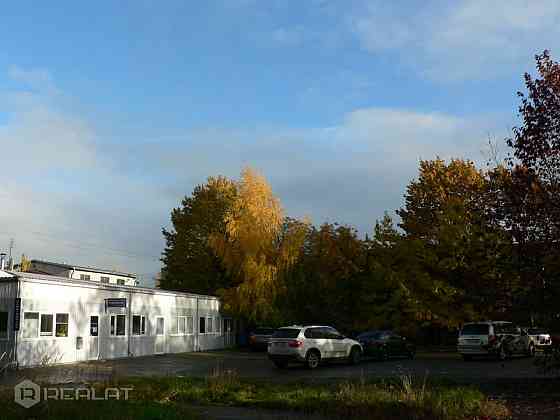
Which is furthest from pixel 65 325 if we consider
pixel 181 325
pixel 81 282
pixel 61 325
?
pixel 181 325

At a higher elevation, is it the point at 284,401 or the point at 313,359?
the point at 313,359

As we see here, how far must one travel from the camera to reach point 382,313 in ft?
135

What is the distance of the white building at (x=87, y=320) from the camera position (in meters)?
28.3

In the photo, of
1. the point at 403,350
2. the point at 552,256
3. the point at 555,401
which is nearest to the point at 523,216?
the point at 552,256

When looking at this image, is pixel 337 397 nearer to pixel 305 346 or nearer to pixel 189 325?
pixel 305 346

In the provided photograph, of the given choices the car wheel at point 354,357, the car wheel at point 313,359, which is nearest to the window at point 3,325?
the car wheel at point 313,359

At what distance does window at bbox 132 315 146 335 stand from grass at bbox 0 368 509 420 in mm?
18429

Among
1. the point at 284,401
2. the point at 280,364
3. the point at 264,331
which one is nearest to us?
the point at 284,401

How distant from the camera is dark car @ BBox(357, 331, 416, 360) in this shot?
3136cm

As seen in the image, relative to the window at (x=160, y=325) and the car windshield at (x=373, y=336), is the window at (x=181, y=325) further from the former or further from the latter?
the car windshield at (x=373, y=336)

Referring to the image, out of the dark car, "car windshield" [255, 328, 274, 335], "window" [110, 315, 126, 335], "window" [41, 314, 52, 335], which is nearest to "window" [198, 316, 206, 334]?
"car windshield" [255, 328, 274, 335]

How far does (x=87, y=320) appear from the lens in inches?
1272

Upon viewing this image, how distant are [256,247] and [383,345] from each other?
1566 centimetres

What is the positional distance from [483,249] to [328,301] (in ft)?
95.3
